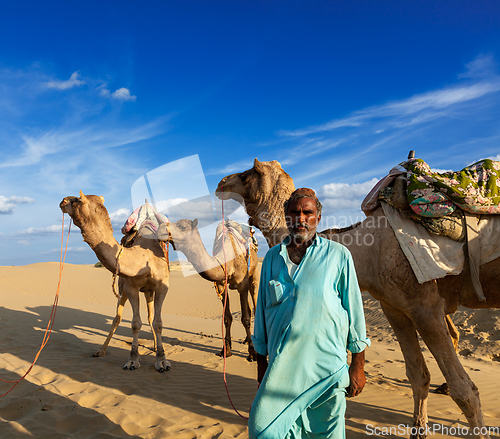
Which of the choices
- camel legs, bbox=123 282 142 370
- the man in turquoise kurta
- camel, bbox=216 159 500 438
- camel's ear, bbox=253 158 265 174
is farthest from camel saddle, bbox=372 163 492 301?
camel legs, bbox=123 282 142 370

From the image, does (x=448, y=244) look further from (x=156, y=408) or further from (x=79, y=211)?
(x=79, y=211)

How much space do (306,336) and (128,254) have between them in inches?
194

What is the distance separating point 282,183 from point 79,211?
3669mm

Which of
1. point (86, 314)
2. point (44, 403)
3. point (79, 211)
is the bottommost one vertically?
point (86, 314)

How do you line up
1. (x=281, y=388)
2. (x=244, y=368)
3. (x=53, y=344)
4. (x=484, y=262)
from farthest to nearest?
(x=53, y=344)
(x=244, y=368)
(x=484, y=262)
(x=281, y=388)

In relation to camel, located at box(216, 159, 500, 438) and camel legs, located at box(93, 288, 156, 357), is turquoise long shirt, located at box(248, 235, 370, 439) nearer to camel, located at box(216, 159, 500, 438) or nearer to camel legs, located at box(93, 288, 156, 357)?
camel, located at box(216, 159, 500, 438)

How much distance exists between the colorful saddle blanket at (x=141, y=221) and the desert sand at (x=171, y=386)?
114 inches

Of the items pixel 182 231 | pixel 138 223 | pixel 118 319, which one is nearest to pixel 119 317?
pixel 118 319

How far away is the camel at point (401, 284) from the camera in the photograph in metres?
3.07

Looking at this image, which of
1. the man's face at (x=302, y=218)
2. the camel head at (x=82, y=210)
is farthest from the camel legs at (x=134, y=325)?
the man's face at (x=302, y=218)

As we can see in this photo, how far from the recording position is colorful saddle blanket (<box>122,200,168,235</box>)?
7.36 m

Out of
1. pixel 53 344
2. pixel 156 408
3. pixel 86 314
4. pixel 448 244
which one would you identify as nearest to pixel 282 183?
pixel 448 244

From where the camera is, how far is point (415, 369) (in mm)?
3625

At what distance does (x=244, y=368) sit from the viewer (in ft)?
22.2
